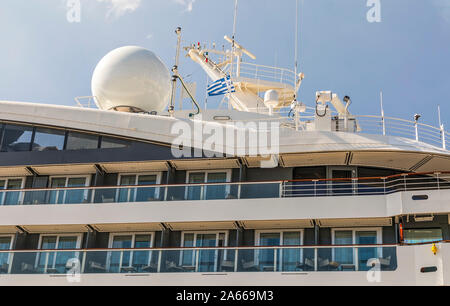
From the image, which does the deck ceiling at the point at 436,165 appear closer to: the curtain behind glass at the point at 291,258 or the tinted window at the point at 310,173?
the tinted window at the point at 310,173

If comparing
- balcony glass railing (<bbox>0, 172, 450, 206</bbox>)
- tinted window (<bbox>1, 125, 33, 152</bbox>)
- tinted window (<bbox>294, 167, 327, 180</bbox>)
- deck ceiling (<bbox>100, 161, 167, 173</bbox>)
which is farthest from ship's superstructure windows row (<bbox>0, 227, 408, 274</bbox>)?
tinted window (<bbox>1, 125, 33, 152</bbox>)

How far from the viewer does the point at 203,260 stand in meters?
20.0

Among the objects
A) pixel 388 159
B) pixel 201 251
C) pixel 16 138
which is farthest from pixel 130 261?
pixel 388 159

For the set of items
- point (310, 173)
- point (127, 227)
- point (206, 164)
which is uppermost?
point (206, 164)

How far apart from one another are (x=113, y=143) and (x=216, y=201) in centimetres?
458

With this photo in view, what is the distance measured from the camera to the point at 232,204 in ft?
69.3

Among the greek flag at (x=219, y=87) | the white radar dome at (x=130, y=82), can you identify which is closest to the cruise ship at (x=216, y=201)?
the white radar dome at (x=130, y=82)

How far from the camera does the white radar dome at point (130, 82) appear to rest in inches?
1018

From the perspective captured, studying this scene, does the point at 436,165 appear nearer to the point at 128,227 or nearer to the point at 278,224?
the point at 278,224

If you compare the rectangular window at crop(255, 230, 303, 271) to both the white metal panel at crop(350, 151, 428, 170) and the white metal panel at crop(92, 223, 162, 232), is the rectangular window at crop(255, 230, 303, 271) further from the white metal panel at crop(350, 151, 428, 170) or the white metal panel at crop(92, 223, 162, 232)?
the white metal panel at crop(350, 151, 428, 170)
